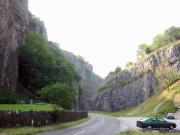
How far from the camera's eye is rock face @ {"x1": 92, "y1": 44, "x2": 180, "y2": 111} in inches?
5143

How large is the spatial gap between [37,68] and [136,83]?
51023mm

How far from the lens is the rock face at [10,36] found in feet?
254

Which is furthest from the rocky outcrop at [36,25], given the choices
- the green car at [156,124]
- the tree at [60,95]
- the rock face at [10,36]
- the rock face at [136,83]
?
the green car at [156,124]

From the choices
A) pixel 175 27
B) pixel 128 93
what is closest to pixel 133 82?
pixel 128 93

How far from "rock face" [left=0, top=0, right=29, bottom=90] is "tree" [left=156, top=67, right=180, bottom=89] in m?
50.6

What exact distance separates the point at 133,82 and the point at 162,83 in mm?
19106

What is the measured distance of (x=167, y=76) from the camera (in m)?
124

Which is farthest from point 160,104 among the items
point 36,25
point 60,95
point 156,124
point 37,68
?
point 156,124

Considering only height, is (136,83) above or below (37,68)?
above

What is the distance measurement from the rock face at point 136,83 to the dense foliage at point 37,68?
3834 centimetres

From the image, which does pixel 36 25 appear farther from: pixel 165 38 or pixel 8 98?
pixel 165 38

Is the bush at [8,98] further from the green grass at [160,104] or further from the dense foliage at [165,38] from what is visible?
the dense foliage at [165,38]

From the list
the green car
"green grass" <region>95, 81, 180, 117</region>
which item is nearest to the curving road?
the green car

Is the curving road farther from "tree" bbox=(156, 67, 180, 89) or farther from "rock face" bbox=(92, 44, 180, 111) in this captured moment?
"rock face" bbox=(92, 44, 180, 111)
